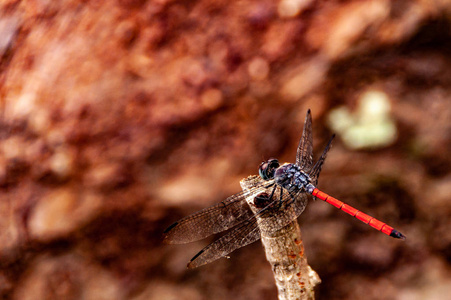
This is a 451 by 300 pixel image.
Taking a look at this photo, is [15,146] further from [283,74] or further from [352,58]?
[352,58]

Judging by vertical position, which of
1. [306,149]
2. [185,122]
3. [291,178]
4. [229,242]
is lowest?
[229,242]

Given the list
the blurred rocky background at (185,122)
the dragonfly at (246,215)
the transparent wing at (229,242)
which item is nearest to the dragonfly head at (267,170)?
the dragonfly at (246,215)

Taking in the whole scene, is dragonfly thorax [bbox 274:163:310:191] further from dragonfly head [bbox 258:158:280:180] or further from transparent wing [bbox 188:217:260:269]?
transparent wing [bbox 188:217:260:269]

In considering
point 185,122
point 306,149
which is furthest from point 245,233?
point 185,122

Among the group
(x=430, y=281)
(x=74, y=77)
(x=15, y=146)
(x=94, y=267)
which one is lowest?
(x=430, y=281)

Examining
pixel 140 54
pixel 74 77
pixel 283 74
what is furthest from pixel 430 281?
pixel 74 77

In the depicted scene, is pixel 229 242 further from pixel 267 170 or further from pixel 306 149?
pixel 306 149
